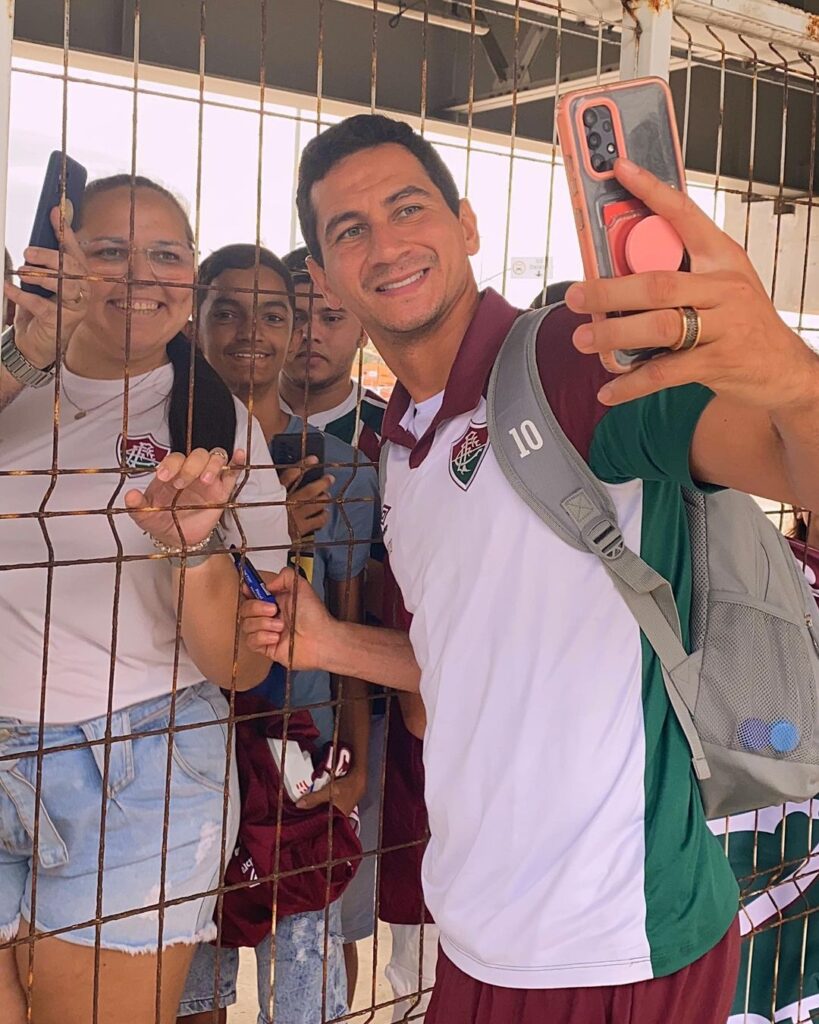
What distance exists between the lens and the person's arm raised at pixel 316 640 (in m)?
1.54

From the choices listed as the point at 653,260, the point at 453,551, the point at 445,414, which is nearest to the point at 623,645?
the point at 453,551

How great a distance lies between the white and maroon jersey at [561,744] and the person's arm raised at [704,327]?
357 mm

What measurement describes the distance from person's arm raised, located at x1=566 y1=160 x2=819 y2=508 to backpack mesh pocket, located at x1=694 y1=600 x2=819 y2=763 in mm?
461

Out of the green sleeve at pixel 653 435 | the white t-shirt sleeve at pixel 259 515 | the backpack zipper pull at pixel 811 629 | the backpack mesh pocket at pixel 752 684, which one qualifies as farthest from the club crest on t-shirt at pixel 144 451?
the backpack zipper pull at pixel 811 629

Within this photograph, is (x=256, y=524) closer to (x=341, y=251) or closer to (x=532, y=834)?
(x=341, y=251)

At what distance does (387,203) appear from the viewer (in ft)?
4.75

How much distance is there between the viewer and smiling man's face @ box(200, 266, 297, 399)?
5.99 feet

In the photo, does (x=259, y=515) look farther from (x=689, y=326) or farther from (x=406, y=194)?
(x=689, y=326)

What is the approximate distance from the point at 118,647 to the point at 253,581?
9.1 inches

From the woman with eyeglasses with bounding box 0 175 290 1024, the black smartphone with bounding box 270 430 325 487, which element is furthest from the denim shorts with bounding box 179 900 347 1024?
the black smartphone with bounding box 270 430 325 487

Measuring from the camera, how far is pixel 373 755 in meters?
2.06

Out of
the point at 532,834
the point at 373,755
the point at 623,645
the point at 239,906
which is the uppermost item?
the point at 623,645

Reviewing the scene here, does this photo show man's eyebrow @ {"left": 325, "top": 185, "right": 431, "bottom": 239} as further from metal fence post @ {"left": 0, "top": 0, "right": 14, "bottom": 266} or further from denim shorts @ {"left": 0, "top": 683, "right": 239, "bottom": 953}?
denim shorts @ {"left": 0, "top": 683, "right": 239, "bottom": 953}

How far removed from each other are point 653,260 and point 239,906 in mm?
1429
